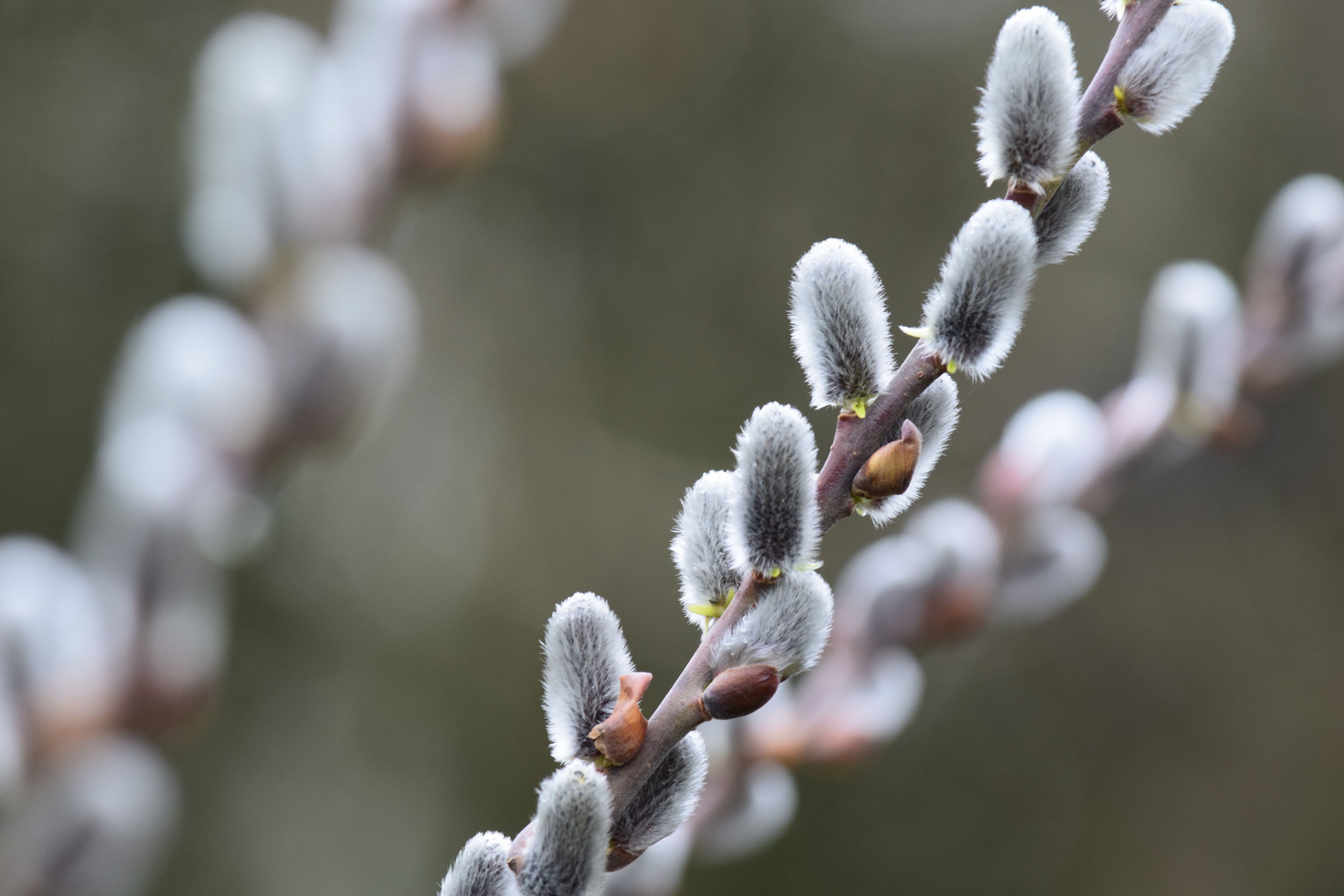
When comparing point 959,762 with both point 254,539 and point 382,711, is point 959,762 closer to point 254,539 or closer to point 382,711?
point 382,711

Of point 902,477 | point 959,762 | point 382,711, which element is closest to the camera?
point 902,477

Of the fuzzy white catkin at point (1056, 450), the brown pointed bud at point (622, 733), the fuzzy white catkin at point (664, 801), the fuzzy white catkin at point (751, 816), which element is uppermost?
the fuzzy white catkin at point (1056, 450)

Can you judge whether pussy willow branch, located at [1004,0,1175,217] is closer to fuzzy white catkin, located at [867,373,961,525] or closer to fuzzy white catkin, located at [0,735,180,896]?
fuzzy white catkin, located at [867,373,961,525]

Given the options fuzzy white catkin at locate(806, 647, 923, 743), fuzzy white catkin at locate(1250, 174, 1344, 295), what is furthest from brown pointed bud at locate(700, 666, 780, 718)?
fuzzy white catkin at locate(1250, 174, 1344, 295)

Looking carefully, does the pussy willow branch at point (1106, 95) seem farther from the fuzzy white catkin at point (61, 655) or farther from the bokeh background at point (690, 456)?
the bokeh background at point (690, 456)

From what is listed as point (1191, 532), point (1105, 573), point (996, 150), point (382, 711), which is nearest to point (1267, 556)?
point (1191, 532)

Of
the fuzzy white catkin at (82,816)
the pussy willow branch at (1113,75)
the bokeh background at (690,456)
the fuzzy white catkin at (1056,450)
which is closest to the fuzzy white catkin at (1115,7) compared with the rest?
the pussy willow branch at (1113,75)
